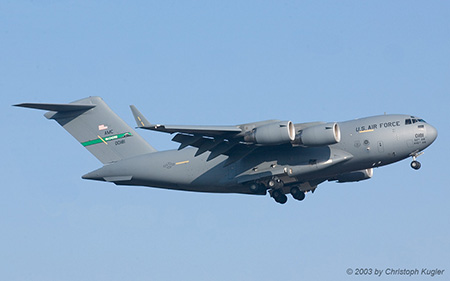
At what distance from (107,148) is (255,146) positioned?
19.2 ft

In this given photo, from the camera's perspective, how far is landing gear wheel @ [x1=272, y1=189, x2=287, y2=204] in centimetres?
2441

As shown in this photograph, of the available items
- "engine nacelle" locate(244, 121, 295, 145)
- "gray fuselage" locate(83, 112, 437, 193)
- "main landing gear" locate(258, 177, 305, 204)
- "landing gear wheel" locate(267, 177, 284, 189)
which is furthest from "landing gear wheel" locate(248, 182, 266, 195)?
"engine nacelle" locate(244, 121, 295, 145)

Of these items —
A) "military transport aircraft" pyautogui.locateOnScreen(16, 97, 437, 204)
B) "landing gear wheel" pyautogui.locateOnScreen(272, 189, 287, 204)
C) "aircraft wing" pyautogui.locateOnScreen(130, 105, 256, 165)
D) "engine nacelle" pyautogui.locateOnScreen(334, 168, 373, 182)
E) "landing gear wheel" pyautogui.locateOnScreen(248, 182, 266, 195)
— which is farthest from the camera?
"engine nacelle" pyautogui.locateOnScreen(334, 168, 373, 182)

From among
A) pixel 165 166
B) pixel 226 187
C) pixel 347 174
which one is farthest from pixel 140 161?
pixel 347 174

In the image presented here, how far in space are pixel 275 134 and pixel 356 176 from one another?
5082 millimetres

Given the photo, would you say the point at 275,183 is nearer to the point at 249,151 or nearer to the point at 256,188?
the point at 256,188

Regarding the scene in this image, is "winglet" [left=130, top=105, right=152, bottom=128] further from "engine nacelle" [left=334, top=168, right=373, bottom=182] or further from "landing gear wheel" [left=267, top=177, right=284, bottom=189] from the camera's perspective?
"engine nacelle" [left=334, top=168, right=373, bottom=182]

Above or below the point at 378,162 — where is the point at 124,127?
above

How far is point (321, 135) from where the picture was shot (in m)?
21.2

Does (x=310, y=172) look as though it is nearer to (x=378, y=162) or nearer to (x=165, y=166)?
(x=378, y=162)

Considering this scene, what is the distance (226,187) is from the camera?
23750mm

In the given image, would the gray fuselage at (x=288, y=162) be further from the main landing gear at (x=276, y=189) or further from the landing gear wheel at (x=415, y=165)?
the landing gear wheel at (x=415, y=165)

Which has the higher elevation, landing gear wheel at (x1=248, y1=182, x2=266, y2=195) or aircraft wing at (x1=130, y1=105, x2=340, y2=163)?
aircraft wing at (x1=130, y1=105, x2=340, y2=163)

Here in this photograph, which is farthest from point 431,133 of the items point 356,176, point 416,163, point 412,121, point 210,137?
point 210,137
